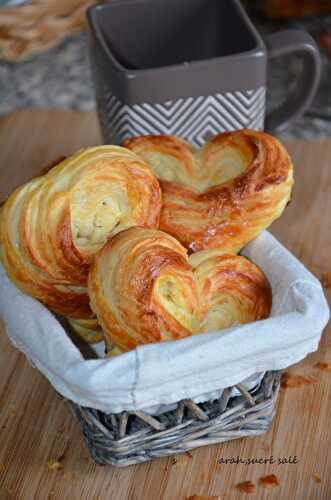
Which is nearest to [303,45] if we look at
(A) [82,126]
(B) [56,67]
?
(A) [82,126]

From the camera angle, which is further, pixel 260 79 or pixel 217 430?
pixel 260 79

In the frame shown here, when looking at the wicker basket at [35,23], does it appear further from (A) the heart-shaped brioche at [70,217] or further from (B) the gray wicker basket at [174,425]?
(B) the gray wicker basket at [174,425]

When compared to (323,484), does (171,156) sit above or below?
above

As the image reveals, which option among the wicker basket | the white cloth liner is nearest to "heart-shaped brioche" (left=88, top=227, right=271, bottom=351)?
the white cloth liner

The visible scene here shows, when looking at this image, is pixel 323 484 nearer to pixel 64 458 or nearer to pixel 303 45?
pixel 64 458

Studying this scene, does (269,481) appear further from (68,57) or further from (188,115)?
(68,57)

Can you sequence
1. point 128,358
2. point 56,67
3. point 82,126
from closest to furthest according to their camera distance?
point 128,358
point 82,126
point 56,67

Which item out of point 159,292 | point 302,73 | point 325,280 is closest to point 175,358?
point 159,292

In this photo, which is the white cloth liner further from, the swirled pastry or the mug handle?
the mug handle
